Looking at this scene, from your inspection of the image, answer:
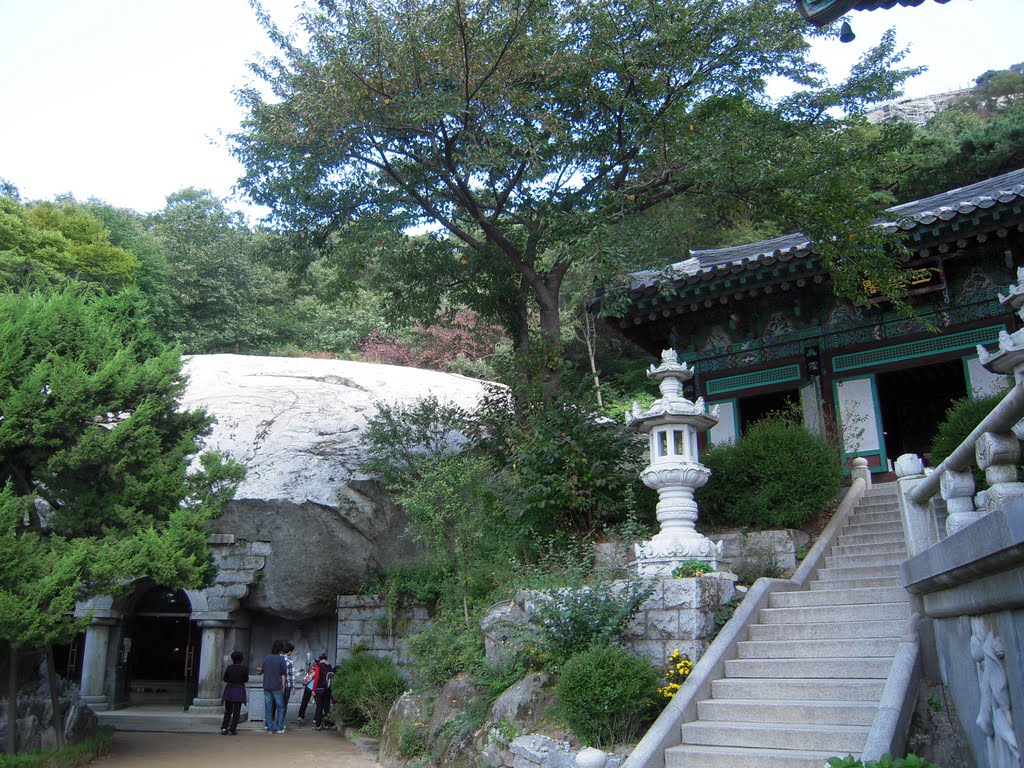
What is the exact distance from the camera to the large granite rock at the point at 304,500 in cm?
1477

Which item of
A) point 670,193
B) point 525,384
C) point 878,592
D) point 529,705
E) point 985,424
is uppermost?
point 670,193

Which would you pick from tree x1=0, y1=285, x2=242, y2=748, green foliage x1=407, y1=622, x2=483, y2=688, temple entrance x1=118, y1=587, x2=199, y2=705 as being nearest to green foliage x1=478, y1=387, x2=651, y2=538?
green foliage x1=407, y1=622, x2=483, y2=688

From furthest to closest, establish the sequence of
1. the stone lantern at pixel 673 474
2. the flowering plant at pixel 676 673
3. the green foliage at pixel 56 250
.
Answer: the green foliage at pixel 56 250 < the stone lantern at pixel 673 474 < the flowering plant at pixel 676 673

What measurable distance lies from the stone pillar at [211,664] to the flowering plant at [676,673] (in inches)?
393

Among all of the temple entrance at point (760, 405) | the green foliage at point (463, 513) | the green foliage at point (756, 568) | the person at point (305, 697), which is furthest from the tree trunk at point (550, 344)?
the person at point (305, 697)

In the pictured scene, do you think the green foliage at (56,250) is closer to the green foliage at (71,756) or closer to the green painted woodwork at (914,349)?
the green foliage at (71,756)

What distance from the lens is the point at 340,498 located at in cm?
1481

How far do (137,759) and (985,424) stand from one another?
10.7 meters

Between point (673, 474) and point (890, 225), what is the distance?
5518mm

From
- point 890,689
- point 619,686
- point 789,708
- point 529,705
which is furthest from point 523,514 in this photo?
point 890,689

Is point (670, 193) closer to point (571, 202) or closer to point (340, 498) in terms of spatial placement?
point (571, 202)

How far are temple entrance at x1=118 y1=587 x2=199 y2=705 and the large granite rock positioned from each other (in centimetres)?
456

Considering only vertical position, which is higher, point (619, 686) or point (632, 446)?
point (632, 446)

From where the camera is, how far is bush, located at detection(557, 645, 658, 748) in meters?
7.07
